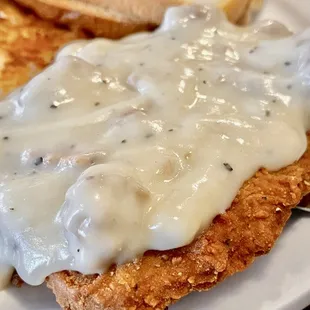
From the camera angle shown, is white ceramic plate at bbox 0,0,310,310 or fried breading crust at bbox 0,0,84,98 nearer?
white ceramic plate at bbox 0,0,310,310

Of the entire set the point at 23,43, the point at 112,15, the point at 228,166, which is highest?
the point at 228,166

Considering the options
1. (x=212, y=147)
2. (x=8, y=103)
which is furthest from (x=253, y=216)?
(x=8, y=103)

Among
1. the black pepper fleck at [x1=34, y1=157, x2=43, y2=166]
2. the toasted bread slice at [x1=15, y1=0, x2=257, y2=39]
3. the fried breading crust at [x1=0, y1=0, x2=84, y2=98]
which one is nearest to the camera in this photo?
the black pepper fleck at [x1=34, y1=157, x2=43, y2=166]

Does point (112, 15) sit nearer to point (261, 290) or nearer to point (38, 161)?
point (38, 161)

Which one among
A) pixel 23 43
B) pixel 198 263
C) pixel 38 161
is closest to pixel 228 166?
pixel 198 263

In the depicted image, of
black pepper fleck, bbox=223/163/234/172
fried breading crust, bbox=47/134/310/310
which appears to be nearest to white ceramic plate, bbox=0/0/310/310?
fried breading crust, bbox=47/134/310/310

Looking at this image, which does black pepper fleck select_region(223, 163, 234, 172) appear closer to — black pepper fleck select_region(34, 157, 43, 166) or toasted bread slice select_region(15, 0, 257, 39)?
black pepper fleck select_region(34, 157, 43, 166)
